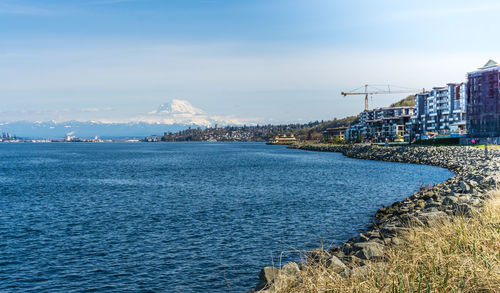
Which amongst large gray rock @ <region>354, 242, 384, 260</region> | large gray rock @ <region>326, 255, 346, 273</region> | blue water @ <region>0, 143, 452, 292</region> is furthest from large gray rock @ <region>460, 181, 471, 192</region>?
large gray rock @ <region>326, 255, 346, 273</region>

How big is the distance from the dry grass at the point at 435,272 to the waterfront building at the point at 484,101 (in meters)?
100.0

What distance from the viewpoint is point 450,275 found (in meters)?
8.23

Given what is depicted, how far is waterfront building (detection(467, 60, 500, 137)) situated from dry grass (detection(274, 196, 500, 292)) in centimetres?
9998

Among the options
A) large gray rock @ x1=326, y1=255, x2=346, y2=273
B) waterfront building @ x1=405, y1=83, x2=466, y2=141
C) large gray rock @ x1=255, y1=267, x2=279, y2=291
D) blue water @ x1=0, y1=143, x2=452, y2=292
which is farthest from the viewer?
waterfront building @ x1=405, y1=83, x2=466, y2=141

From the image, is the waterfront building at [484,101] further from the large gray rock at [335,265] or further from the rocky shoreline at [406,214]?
the large gray rock at [335,265]

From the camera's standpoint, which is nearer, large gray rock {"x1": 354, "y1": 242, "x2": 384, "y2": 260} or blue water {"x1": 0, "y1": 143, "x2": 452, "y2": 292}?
large gray rock {"x1": 354, "y1": 242, "x2": 384, "y2": 260}

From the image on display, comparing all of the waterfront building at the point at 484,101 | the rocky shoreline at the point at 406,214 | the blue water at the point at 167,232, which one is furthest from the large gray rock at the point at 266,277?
the waterfront building at the point at 484,101

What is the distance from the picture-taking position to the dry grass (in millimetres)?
7699

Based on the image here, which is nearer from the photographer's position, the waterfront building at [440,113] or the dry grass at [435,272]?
the dry grass at [435,272]

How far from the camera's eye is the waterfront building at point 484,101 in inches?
3935

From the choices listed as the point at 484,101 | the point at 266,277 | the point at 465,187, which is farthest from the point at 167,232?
the point at 484,101

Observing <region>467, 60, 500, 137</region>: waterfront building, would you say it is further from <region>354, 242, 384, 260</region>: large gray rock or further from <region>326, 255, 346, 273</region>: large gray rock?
<region>326, 255, 346, 273</region>: large gray rock

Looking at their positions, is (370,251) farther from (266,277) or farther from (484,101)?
(484,101)

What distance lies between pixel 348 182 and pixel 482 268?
3822 cm
